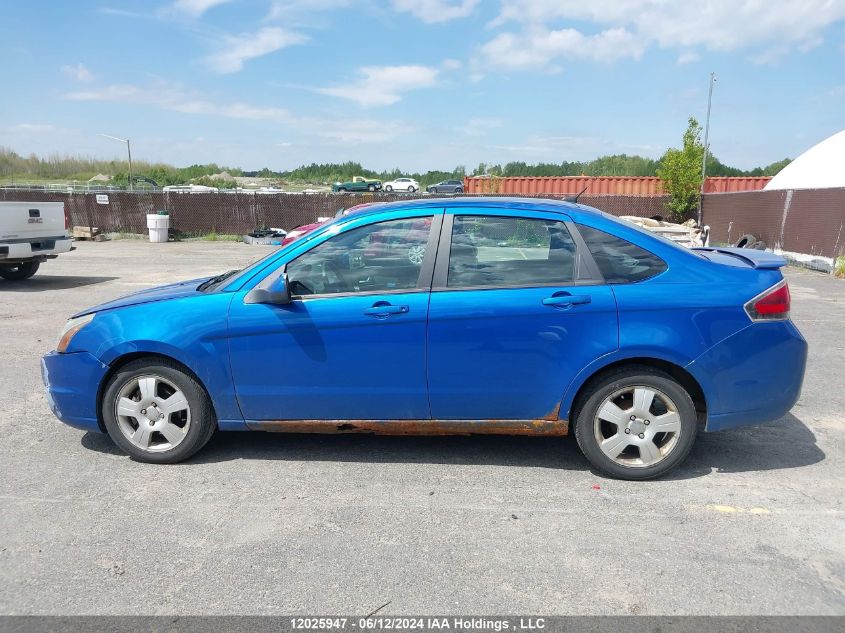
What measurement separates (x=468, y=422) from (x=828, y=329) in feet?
22.6

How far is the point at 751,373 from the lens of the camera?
384 cm

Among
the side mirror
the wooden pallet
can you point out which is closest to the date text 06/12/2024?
the side mirror

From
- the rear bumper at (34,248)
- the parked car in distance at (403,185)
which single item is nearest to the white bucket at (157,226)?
the rear bumper at (34,248)

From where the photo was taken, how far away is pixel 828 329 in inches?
339

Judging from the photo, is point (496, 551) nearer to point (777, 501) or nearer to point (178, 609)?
point (178, 609)

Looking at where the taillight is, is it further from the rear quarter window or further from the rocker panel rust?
the rocker panel rust

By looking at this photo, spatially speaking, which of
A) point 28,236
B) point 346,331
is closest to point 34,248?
point 28,236

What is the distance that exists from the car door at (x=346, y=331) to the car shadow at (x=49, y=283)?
998cm

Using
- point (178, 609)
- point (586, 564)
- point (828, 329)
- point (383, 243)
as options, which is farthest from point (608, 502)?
point (828, 329)

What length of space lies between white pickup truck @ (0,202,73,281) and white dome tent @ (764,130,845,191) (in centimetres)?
2313

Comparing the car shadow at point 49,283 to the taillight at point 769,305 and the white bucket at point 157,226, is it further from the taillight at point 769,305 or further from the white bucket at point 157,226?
the taillight at point 769,305

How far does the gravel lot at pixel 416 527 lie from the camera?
2842 millimetres

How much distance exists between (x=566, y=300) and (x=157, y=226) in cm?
2437

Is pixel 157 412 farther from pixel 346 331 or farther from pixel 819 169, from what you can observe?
pixel 819 169
